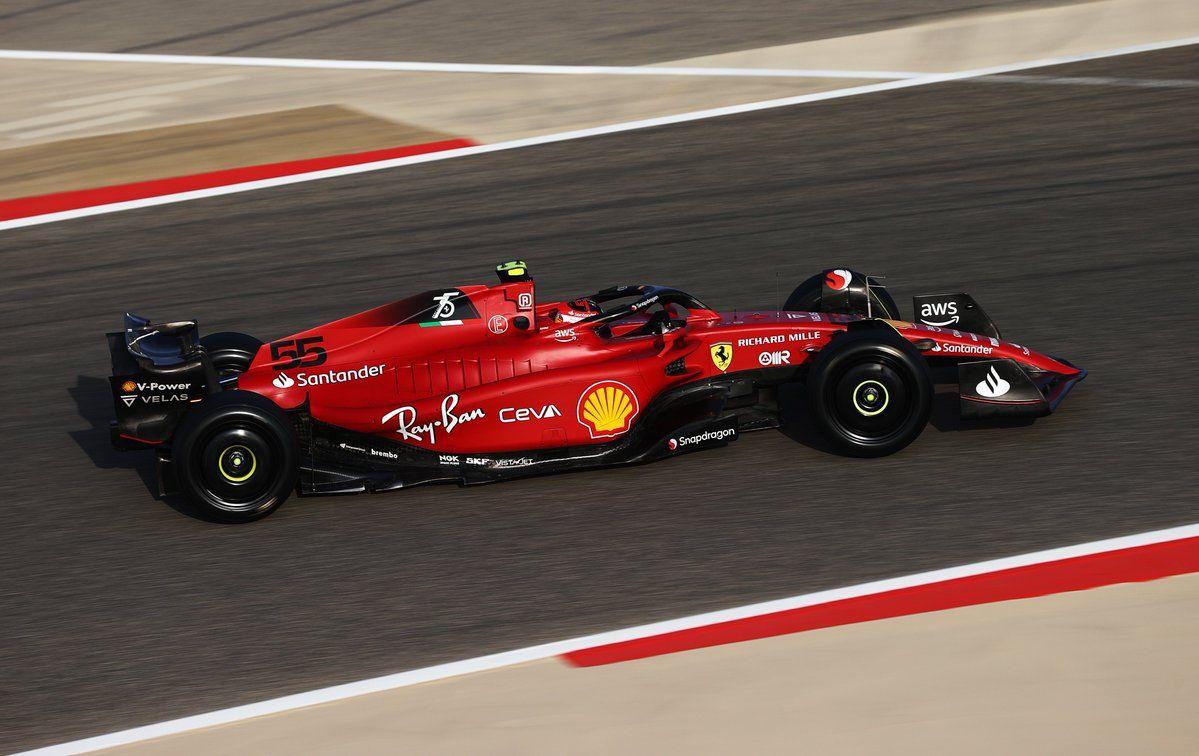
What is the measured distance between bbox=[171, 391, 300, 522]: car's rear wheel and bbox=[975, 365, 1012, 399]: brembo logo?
3769mm

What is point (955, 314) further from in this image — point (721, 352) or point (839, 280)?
point (721, 352)

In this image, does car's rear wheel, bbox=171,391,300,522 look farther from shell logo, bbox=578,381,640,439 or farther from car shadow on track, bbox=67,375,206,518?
shell logo, bbox=578,381,640,439

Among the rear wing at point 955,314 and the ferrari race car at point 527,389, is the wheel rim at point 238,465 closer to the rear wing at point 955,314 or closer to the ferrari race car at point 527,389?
the ferrari race car at point 527,389

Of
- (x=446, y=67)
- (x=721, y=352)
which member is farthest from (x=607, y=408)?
(x=446, y=67)

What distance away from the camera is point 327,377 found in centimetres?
730

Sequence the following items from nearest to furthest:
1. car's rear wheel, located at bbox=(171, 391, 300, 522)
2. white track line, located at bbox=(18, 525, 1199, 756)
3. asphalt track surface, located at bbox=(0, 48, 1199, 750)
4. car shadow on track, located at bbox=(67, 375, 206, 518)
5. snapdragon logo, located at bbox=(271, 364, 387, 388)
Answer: white track line, located at bbox=(18, 525, 1199, 756)
asphalt track surface, located at bbox=(0, 48, 1199, 750)
car's rear wheel, located at bbox=(171, 391, 300, 522)
snapdragon logo, located at bbox=(271, 364, 387, 388)
car shadow on track, located at bbox=(67, 375, 206, 518)

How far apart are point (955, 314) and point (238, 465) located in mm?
4325

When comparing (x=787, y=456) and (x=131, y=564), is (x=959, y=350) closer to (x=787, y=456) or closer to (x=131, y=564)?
(x=787, y=456)

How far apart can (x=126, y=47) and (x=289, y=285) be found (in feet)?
32.7

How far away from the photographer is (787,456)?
7.39m

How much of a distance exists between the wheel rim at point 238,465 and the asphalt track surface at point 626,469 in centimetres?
22

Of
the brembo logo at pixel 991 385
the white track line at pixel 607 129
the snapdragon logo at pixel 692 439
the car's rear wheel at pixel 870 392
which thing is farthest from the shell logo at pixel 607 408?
the white track line at pixel 607 129

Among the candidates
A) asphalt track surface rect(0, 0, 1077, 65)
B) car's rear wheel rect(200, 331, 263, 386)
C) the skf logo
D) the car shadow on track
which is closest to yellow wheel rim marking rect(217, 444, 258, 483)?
the car shadow on track

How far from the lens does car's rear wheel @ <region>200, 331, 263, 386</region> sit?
8023mm
